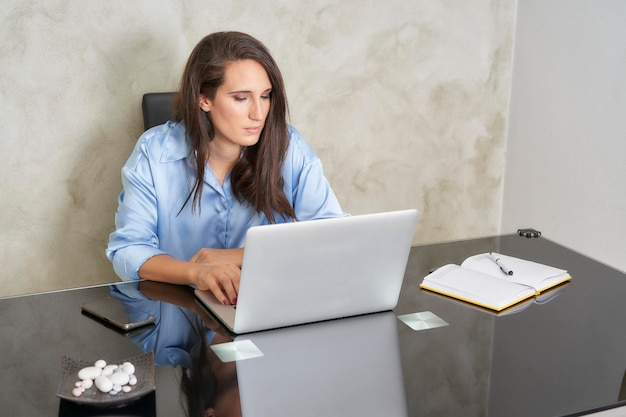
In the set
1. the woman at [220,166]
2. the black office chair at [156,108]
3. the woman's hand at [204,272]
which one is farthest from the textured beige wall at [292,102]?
the woman's hand at [204,272]

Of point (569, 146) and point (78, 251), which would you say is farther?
point (569, 146)

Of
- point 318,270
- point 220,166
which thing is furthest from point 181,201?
point 318,270

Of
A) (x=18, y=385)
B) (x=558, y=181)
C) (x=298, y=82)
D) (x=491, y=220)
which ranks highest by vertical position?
(x=298, y=82)

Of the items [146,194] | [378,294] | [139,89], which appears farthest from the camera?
[139,89]

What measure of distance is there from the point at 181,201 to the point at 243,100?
0.34 m

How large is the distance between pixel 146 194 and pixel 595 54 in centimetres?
198

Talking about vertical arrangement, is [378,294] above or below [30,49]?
below

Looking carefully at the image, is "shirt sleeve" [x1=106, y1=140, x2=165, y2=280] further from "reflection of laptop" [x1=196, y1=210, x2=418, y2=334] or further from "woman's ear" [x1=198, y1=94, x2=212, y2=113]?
"reflection of laptop" [x1=196, y1=210, x2=418, y2=334]

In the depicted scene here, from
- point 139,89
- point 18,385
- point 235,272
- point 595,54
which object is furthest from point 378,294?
point 595,54

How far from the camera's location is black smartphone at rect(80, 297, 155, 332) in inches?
58.7

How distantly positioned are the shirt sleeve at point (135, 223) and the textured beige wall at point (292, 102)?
2.57ft

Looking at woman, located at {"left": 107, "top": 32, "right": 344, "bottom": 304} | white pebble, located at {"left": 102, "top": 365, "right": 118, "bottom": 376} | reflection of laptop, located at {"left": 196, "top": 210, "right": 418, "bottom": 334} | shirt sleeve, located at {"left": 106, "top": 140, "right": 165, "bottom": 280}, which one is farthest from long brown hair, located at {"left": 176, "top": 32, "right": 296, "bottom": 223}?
white pebble, located at {"left": 102, "top": 365, "right": 118, "bottom": 376}

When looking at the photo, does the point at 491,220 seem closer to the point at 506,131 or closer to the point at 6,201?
the point at 506,131

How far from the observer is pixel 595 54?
307 cm
